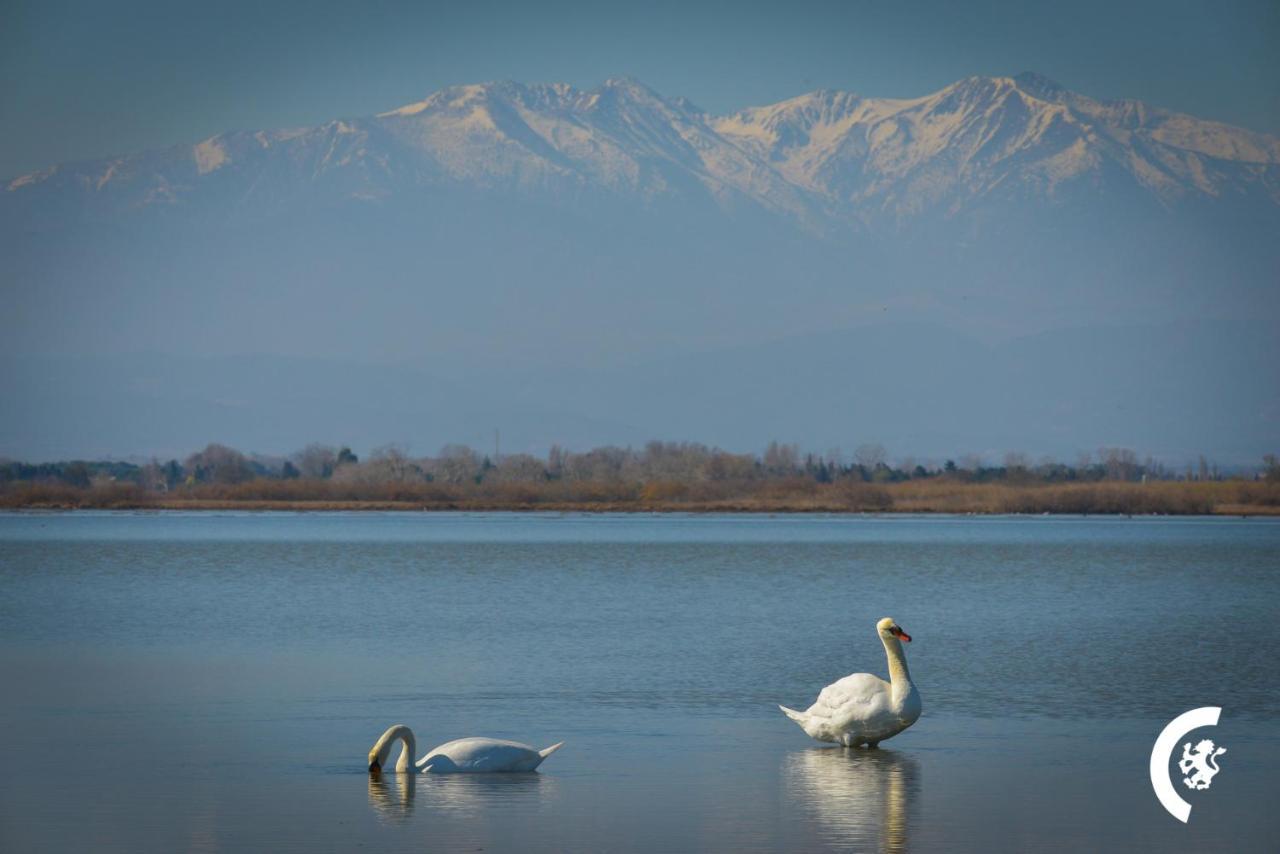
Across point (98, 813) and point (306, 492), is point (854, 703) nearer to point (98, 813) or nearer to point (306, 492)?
Answer: point (98, 813)

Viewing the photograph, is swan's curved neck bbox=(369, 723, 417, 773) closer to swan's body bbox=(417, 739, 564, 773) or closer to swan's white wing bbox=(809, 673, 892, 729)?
swan's body bbox=(417, 739, 564, 773)

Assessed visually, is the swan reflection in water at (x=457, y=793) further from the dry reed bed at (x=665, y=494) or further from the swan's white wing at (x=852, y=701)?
the dry reed bed at (x=665, y=494)

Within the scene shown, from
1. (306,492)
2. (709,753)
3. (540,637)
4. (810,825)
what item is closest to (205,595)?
(540,637)

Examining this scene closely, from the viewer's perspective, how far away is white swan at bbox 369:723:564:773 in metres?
16.8

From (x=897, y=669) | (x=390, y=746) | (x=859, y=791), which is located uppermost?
(x=897, y=669)

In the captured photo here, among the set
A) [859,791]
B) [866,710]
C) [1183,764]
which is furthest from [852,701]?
[1183,764]

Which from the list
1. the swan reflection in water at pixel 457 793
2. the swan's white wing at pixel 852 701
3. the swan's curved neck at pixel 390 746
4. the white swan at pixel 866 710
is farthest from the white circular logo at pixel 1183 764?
the swan's curved neck at pixel 390 746

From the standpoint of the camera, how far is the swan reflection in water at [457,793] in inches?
608

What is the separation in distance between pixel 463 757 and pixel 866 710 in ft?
12.9

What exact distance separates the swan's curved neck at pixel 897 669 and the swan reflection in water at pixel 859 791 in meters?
0.64

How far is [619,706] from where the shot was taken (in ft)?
72.2

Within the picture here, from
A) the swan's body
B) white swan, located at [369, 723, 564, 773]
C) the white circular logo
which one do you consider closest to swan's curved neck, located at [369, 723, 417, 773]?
Answer: white swan, located at [369, 723, 564, 773]

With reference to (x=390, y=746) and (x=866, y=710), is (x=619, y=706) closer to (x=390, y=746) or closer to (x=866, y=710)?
(x=866, y=710)

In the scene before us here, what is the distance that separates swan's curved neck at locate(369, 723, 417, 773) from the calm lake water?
0.25 m
